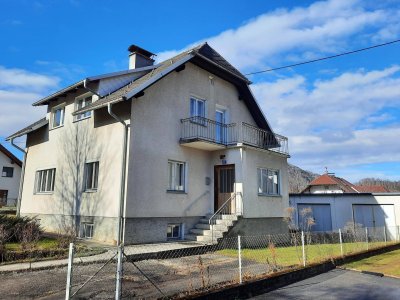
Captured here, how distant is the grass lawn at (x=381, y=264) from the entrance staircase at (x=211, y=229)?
4.66 metres

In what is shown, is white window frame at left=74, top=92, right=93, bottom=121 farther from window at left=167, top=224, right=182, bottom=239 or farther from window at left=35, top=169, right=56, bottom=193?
window at left=167, top=224, right=182, bottom=239

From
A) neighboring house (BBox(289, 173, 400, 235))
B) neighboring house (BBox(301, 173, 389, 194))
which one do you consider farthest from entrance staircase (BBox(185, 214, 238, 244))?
neighboring house (BBox(301, 173, 389, 194))

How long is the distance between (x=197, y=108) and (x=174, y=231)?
5.92 meters

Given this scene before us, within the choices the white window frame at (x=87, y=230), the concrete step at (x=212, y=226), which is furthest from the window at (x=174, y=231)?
the white window frame at (x=87, y=230)

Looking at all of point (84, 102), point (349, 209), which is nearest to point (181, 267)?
point (84, 102)

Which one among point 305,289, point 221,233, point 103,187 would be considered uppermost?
point 103,187

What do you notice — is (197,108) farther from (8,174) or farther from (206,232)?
(8,174)

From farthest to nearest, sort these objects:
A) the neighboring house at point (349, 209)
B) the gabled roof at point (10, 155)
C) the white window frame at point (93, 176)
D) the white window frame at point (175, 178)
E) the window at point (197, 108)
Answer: the gabled roof at point (10, 155)
the neighboring house at point (349, 209)
the window at point (197, 108)
the white window frame at point (175, 178)
the white window frame at point (93, 176)

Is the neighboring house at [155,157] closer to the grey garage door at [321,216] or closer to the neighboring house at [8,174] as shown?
the grey garage door at [321,216]

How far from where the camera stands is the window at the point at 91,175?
13805 mm

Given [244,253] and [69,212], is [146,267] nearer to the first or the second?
[244,253]

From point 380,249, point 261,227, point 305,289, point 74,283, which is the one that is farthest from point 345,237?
point 74,283

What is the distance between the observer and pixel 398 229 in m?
17.4

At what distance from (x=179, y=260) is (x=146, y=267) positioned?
1.44 metres
